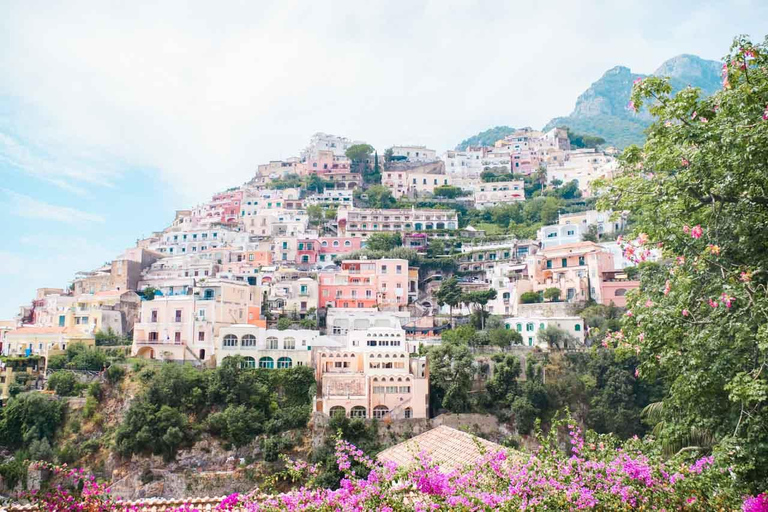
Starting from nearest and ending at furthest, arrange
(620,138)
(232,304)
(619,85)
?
(232,304), (620,138), (619,85)

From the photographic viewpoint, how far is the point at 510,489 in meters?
6.82

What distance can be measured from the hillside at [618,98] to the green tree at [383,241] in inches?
3776

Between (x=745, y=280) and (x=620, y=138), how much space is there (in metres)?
137

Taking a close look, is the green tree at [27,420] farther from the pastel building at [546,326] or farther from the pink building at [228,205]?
the pink building at [228,205]

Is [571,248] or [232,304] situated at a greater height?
[571,248]

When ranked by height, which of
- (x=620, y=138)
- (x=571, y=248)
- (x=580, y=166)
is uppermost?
(x=620, y=138)

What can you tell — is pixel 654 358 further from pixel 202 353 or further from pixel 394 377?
Result: pixel 202 353

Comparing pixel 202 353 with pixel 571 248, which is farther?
pixel 571 248

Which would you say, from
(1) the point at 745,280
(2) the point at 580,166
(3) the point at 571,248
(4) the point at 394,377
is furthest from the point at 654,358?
(2) the point at 580,166

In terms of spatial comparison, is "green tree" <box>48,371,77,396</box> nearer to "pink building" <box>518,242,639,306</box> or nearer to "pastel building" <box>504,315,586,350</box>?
"pastel building" <box>504,315,586,350</box>

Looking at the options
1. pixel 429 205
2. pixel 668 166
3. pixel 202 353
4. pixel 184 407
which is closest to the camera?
pixel 668 166

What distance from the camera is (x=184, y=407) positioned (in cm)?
3036

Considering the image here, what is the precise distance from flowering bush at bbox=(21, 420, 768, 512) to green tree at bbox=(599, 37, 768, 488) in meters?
0.93

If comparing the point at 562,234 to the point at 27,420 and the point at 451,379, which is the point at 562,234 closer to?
the point at 451,379
